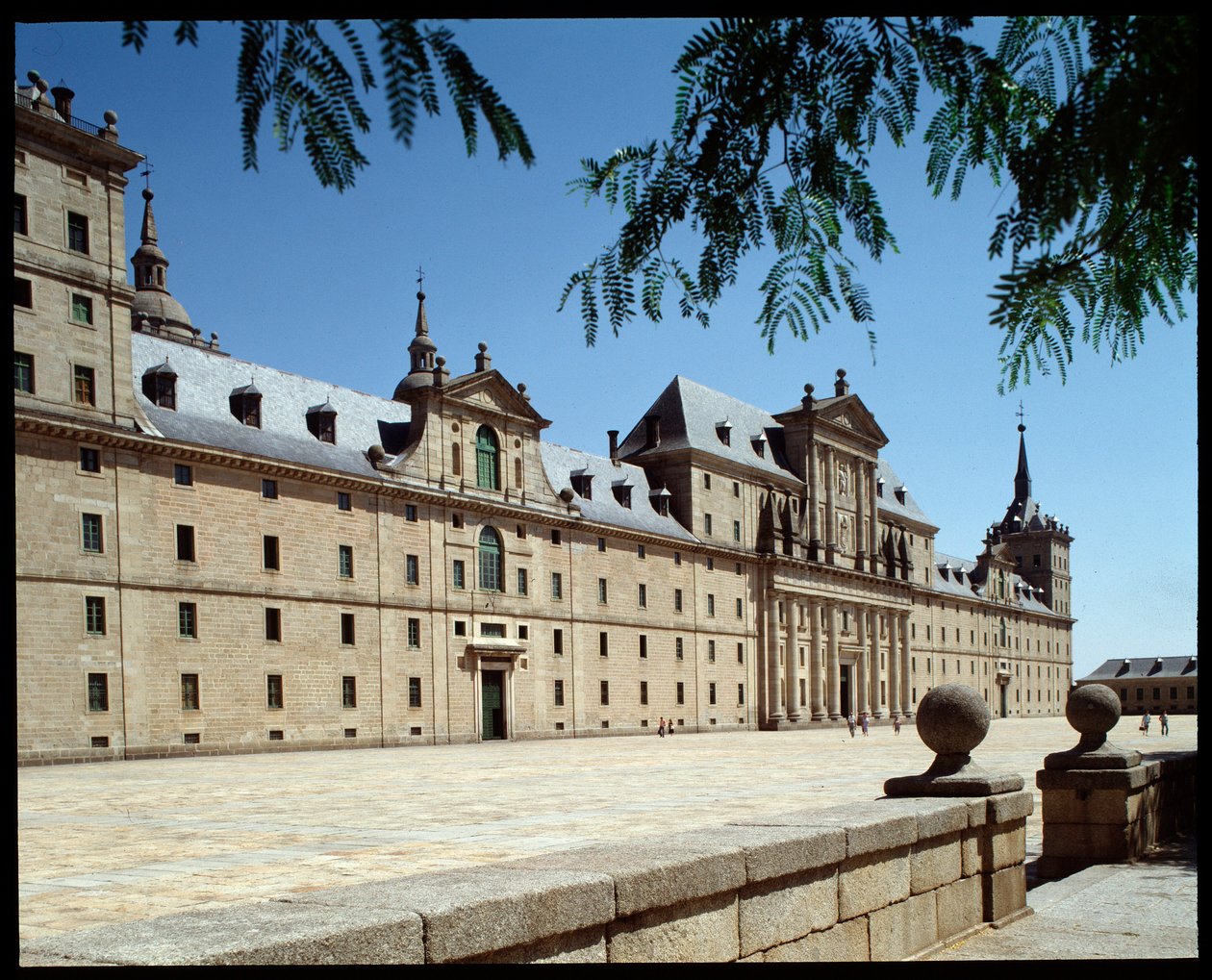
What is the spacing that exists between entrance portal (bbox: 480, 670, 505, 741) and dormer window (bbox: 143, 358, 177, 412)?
646 inches

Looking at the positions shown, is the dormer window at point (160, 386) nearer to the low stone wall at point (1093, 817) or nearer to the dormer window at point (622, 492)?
the dormer window at point (622, 492)

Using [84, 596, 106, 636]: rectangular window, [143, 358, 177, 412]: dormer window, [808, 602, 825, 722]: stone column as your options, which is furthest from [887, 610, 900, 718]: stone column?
[84, 596, 106, 636]: rectangular window

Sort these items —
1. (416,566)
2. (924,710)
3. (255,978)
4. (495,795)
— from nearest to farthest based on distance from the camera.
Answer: (255,978) → (924,710) → (495,795) → (416,566)

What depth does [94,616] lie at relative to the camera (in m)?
36.6

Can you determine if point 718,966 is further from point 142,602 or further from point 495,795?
point 142,602

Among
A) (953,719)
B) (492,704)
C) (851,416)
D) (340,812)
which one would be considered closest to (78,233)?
(492,704)

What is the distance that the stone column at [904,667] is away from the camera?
285 feet

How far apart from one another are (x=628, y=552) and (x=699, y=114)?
5607 cm

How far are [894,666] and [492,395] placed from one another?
43.0m

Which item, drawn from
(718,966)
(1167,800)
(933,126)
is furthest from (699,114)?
(1167,800)

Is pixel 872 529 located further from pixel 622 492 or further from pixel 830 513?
pixel 622 492

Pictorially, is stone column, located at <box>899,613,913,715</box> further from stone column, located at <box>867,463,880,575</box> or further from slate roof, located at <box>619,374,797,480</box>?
slate roof, located at <box>619,374,797,480</box>

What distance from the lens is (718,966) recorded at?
14.6 ft

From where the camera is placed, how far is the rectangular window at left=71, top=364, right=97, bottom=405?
120ft
